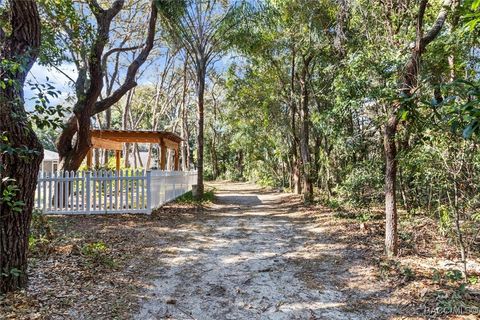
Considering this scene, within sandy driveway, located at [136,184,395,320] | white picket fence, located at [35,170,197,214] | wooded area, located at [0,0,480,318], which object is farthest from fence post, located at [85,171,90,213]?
sandy driveway, located at [136,184,395,320]

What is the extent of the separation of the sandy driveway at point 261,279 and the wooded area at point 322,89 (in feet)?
3.65

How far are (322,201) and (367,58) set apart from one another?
22.9 ft

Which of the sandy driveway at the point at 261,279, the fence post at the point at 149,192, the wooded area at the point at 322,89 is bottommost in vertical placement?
the sandy driveway at the point at 261,279

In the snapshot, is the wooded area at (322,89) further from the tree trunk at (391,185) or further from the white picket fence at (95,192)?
the white picket fence at (95,192)

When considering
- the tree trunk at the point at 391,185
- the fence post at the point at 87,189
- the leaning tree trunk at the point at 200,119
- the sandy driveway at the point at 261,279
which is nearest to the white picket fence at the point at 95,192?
the fence post at the point at 87,189

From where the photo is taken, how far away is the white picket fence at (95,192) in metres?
8.20

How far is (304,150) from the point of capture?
1244 centimetres

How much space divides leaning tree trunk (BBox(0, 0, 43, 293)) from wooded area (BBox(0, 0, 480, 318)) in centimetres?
1

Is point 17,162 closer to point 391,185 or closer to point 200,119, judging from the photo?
point 391,185

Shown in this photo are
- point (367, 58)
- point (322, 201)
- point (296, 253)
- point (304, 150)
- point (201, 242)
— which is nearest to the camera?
point (367, 58)

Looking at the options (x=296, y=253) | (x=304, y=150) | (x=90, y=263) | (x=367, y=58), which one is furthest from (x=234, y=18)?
(x=90, y=263)

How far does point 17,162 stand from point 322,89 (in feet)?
30.1

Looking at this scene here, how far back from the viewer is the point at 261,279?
4.38m

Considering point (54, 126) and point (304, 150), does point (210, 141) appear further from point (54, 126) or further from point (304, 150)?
point (54, 126)
